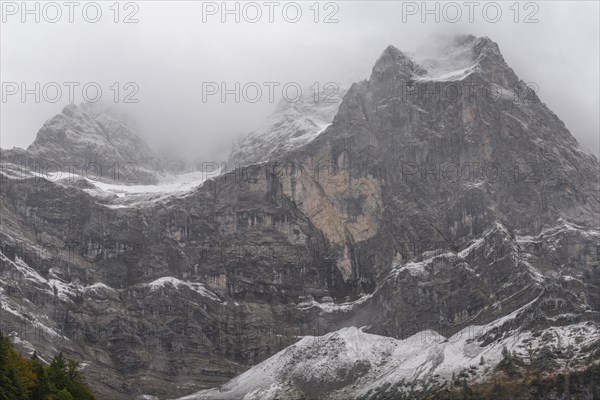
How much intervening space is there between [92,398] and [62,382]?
295 inches

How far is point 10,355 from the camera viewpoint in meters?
105

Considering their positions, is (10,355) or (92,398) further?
(92,398)

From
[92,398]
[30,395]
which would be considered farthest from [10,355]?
[92,398]

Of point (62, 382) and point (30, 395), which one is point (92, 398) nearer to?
point (62, 382)

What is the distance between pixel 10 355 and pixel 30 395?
4.91 m

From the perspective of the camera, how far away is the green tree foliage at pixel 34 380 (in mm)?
97919

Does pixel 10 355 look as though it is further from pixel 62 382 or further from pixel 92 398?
pixel 92 398

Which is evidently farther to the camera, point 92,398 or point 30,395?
point 92,398

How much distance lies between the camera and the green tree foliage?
97919mm

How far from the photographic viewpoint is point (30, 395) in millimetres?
105375

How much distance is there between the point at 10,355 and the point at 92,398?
18.8 metres

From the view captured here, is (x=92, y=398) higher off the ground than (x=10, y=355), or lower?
lower

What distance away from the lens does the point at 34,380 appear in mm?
106812

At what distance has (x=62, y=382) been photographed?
4503 inches
